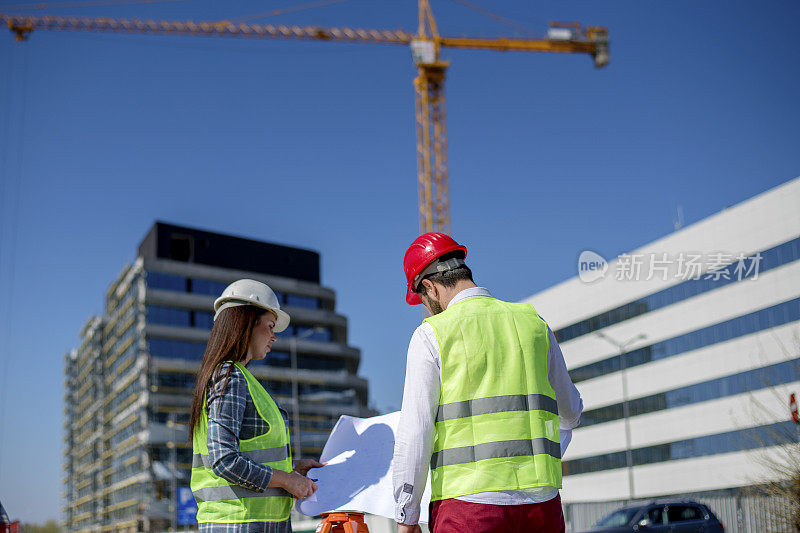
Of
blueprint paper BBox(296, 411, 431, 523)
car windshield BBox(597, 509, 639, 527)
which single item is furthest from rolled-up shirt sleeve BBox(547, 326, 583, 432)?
car windshield BBox(597, 509, 639, 527)

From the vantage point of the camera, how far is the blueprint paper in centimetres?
323

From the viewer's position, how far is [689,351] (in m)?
55.8

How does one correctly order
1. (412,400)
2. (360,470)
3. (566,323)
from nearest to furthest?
1. (412,400)
2. (360,470)
3. (566,323)

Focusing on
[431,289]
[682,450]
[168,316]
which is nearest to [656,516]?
[431,289]

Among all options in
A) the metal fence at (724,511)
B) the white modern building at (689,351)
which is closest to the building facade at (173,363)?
the white modern building at (689,351)

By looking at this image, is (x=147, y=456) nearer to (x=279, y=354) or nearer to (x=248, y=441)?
(x=279, y=354)

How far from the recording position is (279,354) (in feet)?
297

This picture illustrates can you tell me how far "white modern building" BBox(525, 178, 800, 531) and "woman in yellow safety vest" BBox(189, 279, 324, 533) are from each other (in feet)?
141

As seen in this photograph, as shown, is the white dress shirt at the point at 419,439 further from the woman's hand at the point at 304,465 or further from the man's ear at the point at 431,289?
the woman's hand at the point at 304,465

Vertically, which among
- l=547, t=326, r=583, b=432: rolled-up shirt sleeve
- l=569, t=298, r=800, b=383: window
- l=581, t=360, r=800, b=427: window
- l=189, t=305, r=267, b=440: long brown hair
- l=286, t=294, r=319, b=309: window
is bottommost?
l=547, t=326, r=583, b=432: rolled-up shirt sleeve

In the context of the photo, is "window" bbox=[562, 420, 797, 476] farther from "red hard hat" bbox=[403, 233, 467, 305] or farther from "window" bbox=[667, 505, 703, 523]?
"red hard hat" bbox=[403, 233, 467, 305]

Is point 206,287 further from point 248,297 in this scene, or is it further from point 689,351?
point 248,297

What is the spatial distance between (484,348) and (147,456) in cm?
8244

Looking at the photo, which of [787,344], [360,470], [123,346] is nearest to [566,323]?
[787,344]
